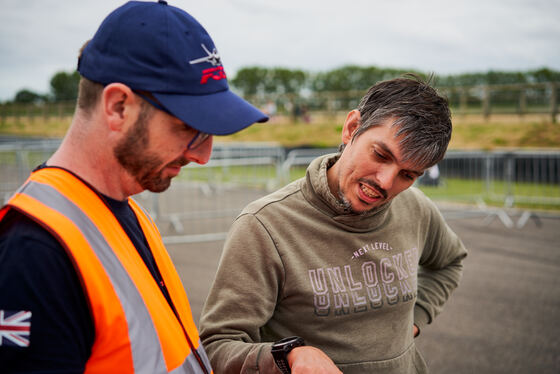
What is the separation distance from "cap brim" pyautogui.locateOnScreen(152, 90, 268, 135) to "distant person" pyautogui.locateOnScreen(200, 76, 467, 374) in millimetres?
537

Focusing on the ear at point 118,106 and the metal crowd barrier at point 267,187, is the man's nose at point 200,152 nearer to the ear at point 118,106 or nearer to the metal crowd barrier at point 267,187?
the ear at point 118,106

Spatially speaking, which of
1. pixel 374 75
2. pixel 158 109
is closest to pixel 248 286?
pixel 158 109

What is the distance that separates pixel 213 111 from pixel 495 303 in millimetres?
5523

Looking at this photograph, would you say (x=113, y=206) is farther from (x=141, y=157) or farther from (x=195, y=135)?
(x=195, y=135)

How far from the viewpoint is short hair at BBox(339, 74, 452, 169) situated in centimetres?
170

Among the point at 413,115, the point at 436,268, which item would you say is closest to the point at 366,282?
the point at 413,115

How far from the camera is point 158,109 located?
1.10 meters

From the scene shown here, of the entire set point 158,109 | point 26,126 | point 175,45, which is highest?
point 175,45

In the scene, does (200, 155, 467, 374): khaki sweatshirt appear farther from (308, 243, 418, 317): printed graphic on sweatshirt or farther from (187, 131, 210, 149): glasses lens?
(187, 131, 210, 149): glasses lens

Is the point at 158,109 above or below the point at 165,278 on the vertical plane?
above

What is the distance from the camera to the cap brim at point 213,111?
1.10 metres

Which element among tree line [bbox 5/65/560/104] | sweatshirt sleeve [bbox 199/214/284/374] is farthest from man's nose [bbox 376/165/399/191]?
tree line [bbox 5/65/560/104]

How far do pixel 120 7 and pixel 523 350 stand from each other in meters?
4.69

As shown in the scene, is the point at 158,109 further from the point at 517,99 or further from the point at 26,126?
the point at 26,126
